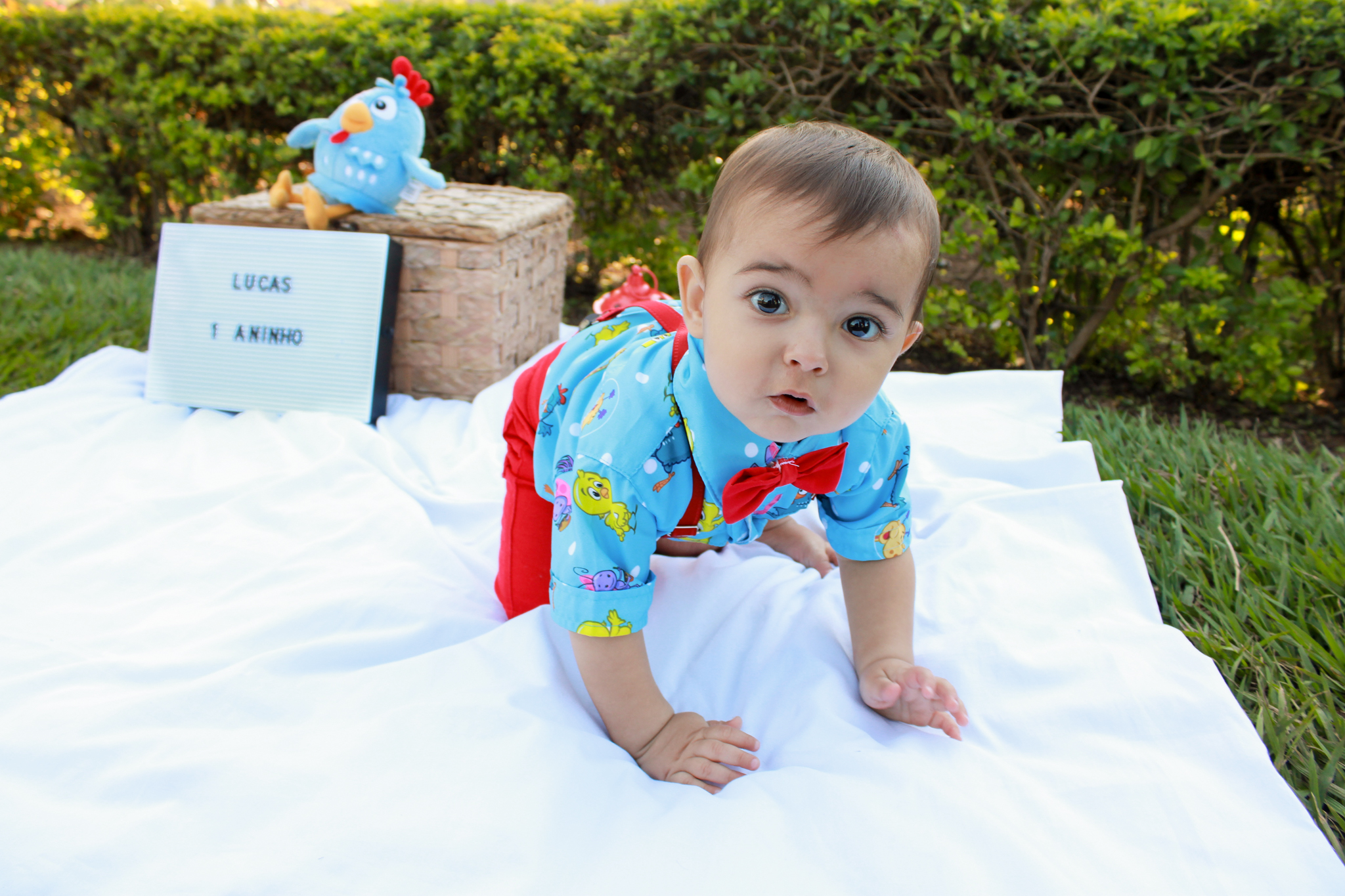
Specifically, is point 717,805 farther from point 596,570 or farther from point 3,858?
point 3,858

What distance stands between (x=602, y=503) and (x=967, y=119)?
198 centimetres

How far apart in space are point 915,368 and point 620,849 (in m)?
2.50

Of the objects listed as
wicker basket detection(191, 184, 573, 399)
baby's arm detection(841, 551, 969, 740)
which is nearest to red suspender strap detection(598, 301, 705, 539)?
baby's arm detection(841, 551, 969, 740)

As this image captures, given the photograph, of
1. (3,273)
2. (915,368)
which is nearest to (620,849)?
(915,368)

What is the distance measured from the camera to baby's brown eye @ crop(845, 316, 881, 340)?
0.85 m

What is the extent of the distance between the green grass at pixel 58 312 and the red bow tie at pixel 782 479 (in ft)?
7.13

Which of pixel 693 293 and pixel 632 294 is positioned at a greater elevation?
pixel 693 293

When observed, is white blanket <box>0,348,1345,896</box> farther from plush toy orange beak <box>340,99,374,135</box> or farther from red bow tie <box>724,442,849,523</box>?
plush toy orange beak <box>340,99,374,135</box>

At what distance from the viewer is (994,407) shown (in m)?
2.12

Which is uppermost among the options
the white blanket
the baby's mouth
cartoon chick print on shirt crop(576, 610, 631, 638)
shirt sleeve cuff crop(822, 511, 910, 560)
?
the baby's mouth

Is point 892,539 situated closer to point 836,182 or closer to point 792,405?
point 792,405

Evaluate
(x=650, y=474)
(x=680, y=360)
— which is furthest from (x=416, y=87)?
(x=650, y=474)

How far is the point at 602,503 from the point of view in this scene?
96 cm

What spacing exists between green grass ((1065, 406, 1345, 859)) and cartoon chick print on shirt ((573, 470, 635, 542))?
857mm
